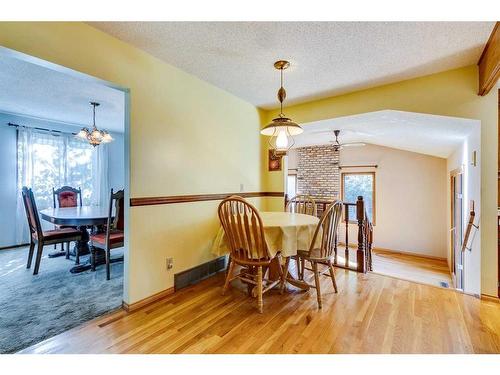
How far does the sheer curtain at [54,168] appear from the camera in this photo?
416 centimetres

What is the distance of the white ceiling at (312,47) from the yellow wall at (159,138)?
0.17 m

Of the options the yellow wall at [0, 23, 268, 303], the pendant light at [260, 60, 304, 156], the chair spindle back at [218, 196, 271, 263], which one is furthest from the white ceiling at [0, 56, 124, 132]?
the chair spindle back at [218, 196, 271, 263]

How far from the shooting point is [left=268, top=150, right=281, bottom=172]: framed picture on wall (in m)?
3.63

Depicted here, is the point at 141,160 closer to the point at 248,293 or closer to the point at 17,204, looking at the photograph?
the point at 248,293

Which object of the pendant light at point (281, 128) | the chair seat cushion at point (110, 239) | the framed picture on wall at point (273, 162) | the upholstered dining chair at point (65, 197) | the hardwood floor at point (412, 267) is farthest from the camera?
the hardwood floor at point (412, 267)

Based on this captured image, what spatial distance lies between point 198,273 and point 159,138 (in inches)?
58.9

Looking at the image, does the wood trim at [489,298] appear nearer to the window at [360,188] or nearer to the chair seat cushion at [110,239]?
the chair seat cushion at [110,239]

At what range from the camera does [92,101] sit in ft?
11.5

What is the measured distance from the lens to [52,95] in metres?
3.24

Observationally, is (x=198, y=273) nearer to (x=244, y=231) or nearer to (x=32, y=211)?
(x=244, y=231)

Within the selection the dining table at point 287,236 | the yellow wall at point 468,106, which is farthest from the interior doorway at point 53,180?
the yellow wall at point 468,106

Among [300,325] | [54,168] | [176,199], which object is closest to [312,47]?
[176,199]
